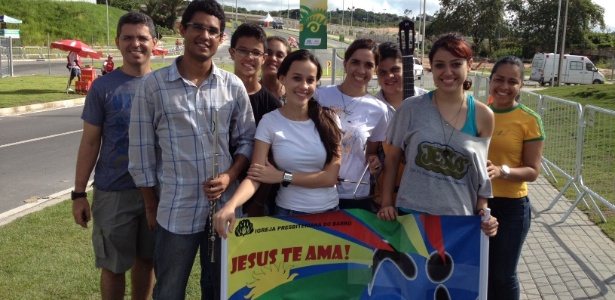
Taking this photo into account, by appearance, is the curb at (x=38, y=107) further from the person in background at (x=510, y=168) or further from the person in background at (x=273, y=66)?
the person in background at (x=510, y=168)

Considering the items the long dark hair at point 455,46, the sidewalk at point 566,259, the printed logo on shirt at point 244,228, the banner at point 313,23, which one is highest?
the banner at point 313,23

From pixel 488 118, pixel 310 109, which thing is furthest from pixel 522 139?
pixel 310 109

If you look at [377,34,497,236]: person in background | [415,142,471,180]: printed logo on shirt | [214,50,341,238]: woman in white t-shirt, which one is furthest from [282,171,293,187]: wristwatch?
[415,142,471,180]: printed logo on shirt

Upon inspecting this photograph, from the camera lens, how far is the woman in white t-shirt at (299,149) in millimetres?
3289

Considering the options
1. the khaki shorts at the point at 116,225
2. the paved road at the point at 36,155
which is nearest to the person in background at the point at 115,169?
the khaki shorts at the point at 116,225

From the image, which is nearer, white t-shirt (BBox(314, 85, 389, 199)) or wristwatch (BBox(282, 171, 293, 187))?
wristwatch (BBox(282, 171, 293, 187))

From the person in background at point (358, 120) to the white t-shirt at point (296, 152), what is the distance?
0.39 metres

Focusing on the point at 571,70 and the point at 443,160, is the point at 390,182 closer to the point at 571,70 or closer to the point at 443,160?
the point at 443,160

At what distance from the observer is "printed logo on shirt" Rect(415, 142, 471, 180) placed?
10.5 feet

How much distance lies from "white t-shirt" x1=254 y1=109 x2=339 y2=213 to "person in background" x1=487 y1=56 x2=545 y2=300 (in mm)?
1153

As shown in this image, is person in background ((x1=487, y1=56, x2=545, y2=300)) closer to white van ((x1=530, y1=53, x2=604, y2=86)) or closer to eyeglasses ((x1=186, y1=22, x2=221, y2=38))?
eyeglasses ((x1=186, y1=22, x2=221, y2=38))

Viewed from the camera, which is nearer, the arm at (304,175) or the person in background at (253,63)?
the arm at (304,175)

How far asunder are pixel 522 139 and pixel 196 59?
2.09 m

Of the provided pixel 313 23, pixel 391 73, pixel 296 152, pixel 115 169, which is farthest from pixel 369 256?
pixel 313 23
